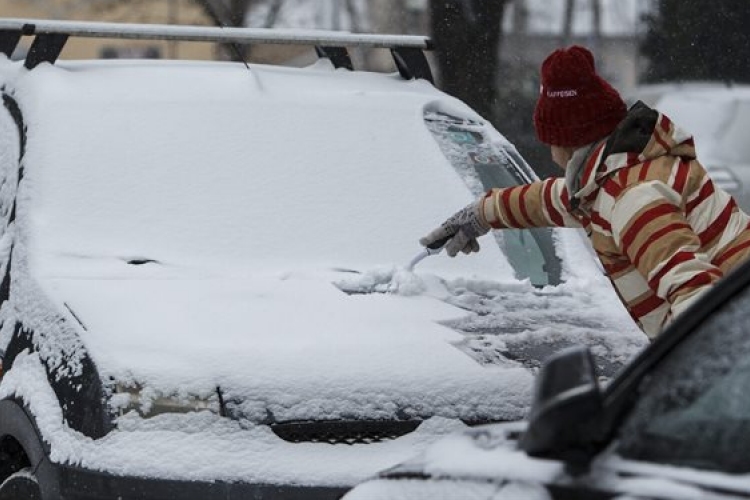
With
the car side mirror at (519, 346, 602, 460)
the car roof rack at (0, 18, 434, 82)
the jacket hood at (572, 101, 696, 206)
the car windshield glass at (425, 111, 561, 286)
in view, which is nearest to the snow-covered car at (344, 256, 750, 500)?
the car side mirror at (519, 346, 602, 460)

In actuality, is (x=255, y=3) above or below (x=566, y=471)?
below

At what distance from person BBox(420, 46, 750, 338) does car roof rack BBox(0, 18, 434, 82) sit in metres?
1.60

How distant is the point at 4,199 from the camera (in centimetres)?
524

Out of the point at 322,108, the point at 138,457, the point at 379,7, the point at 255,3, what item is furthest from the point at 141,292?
the point at 379,7

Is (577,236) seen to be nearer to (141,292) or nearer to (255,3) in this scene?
(141,292)

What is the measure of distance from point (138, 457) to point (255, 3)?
17.4 meters

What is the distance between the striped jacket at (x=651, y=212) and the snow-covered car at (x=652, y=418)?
155cm

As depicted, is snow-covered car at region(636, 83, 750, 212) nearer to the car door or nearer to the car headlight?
the car headlight

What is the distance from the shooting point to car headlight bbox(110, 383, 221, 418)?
393cm

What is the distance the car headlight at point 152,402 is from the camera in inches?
155

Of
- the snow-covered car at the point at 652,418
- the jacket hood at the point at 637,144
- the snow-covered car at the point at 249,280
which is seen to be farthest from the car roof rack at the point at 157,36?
the snow-covered car at the point at 652,418

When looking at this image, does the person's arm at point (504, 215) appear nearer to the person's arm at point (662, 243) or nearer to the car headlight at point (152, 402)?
the person's arm at point (662, 243)

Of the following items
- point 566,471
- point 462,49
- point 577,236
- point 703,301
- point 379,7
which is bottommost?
point 379,7

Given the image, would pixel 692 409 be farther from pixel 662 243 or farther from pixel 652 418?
pixel 662 243
